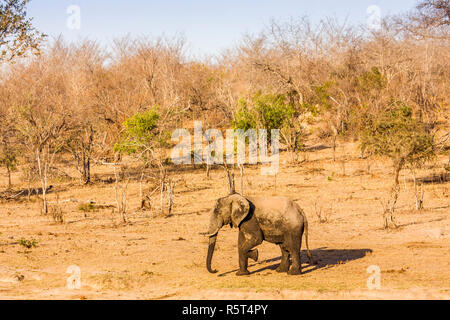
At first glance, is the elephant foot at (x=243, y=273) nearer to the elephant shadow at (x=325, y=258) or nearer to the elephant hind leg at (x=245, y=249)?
the elephant hind leg at (x=245, y=249)

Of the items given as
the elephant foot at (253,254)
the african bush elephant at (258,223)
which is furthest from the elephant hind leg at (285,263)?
the elephant foot at (253,254)

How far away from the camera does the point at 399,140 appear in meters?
18.4

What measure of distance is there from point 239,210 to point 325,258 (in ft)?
9.33

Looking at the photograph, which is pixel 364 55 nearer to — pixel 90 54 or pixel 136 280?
pixel 90 54

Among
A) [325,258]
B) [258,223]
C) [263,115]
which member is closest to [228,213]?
[258,223]

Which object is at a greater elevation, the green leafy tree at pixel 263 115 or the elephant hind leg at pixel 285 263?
the green leafy tree at pixel 263 115

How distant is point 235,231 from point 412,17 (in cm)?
1135

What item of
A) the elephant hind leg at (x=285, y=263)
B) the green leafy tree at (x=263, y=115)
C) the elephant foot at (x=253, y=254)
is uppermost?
the green leafy tree at (x=263, y=115)

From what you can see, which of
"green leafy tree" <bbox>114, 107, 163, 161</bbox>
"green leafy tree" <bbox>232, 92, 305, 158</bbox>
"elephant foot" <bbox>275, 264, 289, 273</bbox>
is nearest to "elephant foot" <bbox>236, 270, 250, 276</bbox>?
"elephant foot" <bbox>275, 264, 289, 273</bbox>

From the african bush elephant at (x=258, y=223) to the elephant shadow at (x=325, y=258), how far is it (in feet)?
1.73

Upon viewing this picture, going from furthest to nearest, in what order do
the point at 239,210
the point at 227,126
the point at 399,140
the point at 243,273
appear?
the point at 227,126, the point at 399,140, the point at 243,273, the point at 239,210

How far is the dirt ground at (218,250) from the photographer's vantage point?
8875 millimetres

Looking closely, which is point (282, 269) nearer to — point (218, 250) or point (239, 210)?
point (239, 210)

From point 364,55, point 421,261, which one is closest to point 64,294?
point 421,261
